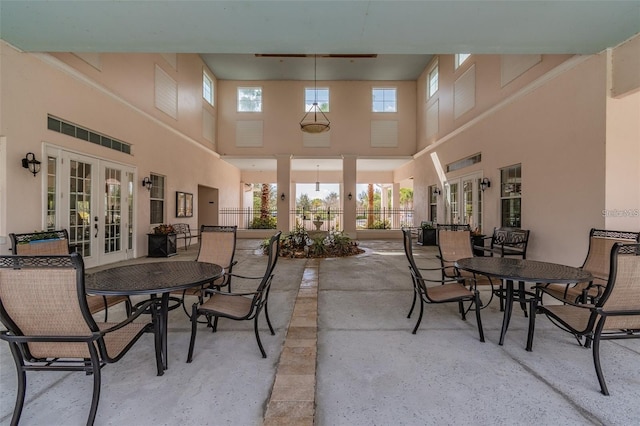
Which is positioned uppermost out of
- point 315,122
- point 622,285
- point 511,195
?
point 315,122

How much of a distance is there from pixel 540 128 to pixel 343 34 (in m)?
4.12

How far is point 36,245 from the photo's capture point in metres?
2.81

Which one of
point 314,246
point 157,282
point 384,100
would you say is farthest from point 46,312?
point 384,100

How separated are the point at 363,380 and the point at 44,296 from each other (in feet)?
6.47

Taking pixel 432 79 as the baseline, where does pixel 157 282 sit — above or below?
below

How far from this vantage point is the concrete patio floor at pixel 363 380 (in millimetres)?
1698

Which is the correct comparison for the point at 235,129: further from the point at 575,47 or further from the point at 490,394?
the point at 490,394

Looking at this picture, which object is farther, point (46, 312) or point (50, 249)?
point (50, 249)

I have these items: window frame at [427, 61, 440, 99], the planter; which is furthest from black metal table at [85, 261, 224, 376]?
window frame at [427, 61, 440, 99]

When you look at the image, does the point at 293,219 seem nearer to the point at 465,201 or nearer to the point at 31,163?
the point at 465,201

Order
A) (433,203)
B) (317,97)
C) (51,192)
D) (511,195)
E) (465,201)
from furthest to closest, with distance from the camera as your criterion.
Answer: (317,97), (433,203), (465,201), (511,195), (51,192)

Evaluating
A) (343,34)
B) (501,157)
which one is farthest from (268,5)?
(501,157)

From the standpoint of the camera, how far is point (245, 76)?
456 inches

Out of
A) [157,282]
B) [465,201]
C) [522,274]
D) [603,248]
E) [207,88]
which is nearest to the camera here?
[157,282]
